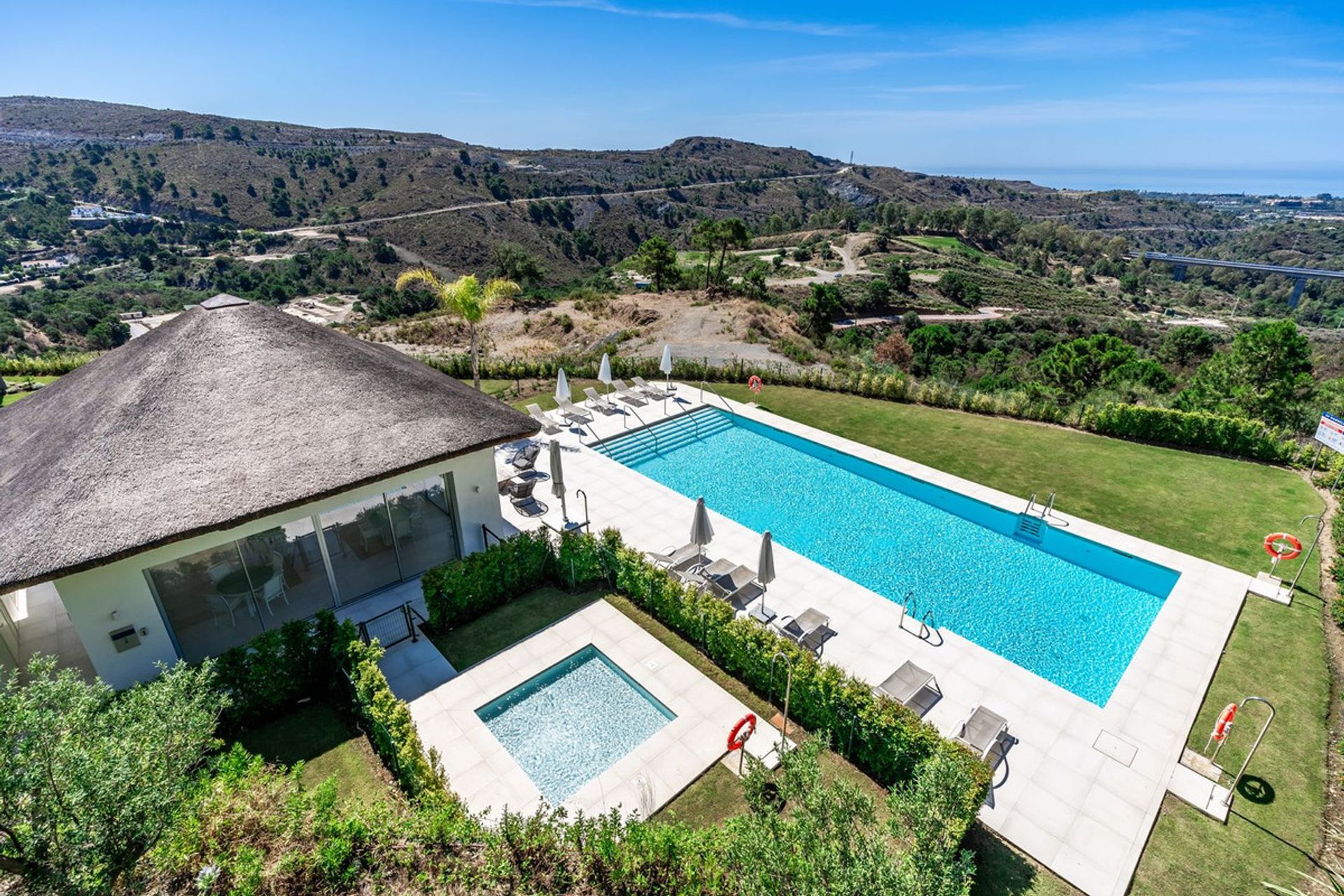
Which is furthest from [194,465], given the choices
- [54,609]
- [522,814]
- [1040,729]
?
[1040,729]

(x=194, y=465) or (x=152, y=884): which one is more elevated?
(x=194, y=465)

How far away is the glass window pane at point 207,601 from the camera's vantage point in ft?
32.7

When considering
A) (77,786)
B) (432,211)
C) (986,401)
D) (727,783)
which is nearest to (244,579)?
(77,786)

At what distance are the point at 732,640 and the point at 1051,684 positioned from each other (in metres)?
5.83

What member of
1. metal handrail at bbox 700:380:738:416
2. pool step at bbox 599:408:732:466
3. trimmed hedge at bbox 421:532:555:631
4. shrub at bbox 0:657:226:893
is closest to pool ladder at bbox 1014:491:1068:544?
pool step at bbox 599:408:732:466

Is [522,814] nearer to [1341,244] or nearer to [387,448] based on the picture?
[387,448]

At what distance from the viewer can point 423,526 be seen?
12680 millimetres

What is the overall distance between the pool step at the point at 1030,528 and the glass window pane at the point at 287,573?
16.3 metres

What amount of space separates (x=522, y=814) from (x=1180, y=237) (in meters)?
234

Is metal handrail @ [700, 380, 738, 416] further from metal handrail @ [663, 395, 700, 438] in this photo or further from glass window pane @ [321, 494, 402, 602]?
glass window pane @ [321, 494, 402, 602]

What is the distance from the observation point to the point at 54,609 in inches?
464

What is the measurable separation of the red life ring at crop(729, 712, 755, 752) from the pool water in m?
1.28

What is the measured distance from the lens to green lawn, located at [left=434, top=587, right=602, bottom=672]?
35.9ft

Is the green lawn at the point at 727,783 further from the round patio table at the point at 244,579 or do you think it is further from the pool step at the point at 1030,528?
the pool step at the point at 1030,528
